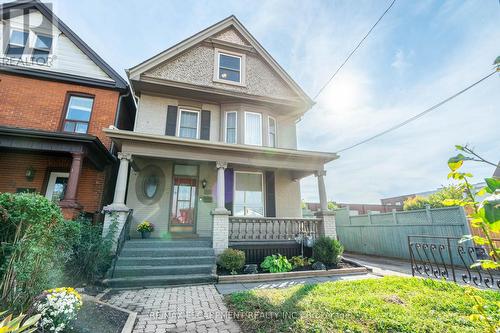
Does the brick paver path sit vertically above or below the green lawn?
below

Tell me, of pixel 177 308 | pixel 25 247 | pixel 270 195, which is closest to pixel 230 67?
pixel 270 195

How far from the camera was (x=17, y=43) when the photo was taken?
363 inches

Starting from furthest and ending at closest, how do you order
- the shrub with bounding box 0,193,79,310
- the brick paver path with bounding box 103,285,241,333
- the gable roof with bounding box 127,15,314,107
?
the gable roof with bounding box 127,15,314,107 < the brick paver path with bounding box 103,285,241,333 < the shrub with bounding box 0,193,79,310

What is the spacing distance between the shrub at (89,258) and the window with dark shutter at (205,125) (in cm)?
514

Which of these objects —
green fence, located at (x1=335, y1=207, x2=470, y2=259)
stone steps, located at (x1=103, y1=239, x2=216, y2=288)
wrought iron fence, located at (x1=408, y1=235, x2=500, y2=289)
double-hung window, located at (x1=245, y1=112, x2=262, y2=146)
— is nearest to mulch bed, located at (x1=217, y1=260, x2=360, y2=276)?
stone steps, located at (x1=103, y1=239, x2=216, y2=288)

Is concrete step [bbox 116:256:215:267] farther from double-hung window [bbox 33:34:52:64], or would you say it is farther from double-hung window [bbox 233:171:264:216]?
double-hung window [bbox 33:34:52:64]

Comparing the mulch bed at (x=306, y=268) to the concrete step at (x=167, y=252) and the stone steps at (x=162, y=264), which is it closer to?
the stone steps at (x=162, y=264)

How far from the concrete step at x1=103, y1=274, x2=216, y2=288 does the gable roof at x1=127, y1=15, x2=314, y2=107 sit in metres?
7.20

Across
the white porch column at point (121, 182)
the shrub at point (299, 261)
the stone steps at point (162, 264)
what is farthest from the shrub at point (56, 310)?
the shrub at point (299, 261)

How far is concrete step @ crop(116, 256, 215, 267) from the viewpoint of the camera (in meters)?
5.71

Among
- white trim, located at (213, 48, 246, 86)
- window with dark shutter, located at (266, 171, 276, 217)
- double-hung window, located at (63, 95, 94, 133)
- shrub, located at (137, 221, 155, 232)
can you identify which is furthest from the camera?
white trim, located at (213, 48, 246, 86)

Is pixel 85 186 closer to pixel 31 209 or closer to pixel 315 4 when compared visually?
pixel 31 209

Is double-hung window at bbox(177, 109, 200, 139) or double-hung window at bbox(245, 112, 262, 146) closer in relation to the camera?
double-hung window at bbox(177, 109, 200, 139)

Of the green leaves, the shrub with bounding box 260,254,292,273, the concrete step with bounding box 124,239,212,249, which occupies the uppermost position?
the green leaves
